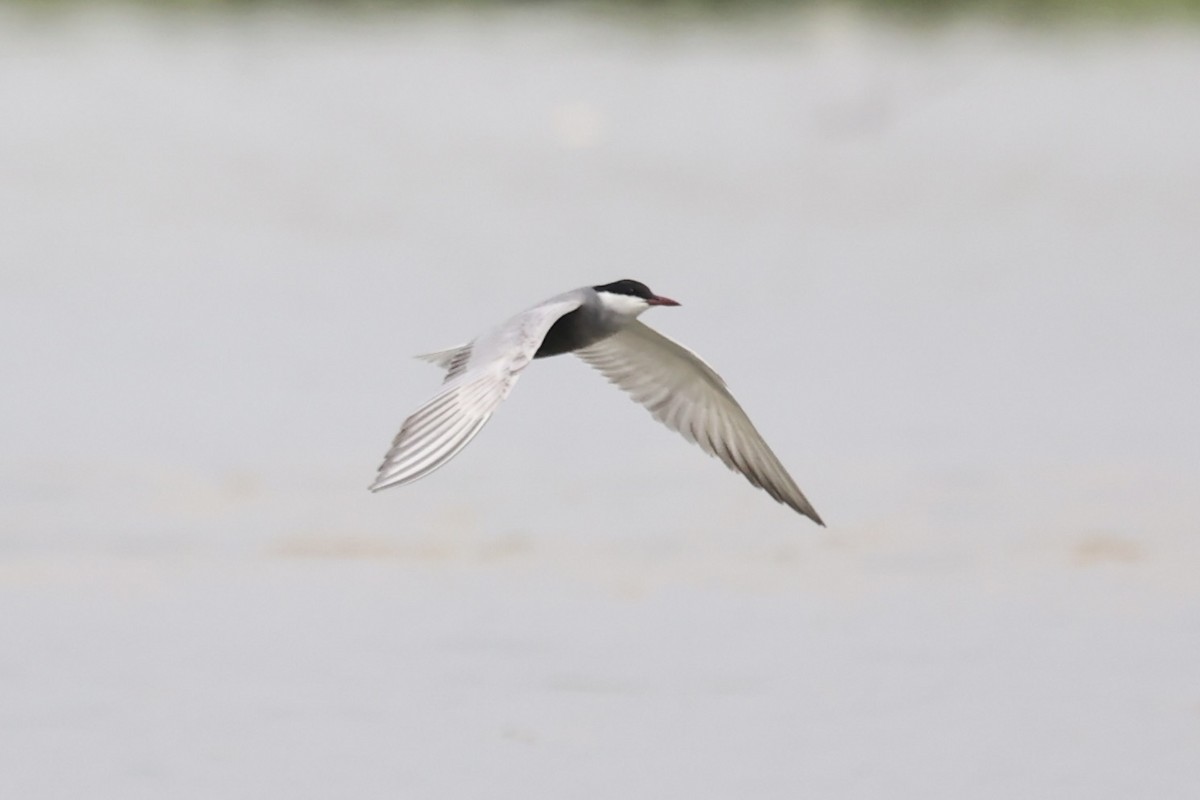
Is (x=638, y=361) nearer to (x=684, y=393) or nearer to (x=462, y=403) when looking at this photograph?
(x=684, y=393)

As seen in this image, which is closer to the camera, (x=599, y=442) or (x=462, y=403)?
(x=462, y=403)

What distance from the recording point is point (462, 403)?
6.73 meters

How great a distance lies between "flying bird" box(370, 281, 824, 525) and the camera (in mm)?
7219

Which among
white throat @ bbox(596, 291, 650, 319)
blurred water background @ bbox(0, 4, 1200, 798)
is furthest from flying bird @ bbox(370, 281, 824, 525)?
blurred water background @ bbox(0, 4, 1200, 798)

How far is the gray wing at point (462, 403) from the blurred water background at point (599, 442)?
1.37 metres

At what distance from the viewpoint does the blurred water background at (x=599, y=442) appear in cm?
811

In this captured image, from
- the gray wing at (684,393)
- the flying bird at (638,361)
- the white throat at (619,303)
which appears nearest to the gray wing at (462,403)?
the flying bird at (638,361)

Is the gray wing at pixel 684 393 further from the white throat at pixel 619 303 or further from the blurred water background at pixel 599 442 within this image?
the blurred water background at pixel 599 442

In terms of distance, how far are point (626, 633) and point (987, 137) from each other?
491 inches

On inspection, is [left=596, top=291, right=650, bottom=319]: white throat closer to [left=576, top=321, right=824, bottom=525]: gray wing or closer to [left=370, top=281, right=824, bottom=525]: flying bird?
[left=370, top=281, right=824, bottom=525]: flying bird

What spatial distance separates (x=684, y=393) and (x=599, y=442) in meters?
3.32

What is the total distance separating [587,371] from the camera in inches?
525

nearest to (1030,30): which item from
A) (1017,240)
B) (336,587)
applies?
(1017,240)

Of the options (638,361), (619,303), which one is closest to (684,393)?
(638,361)
